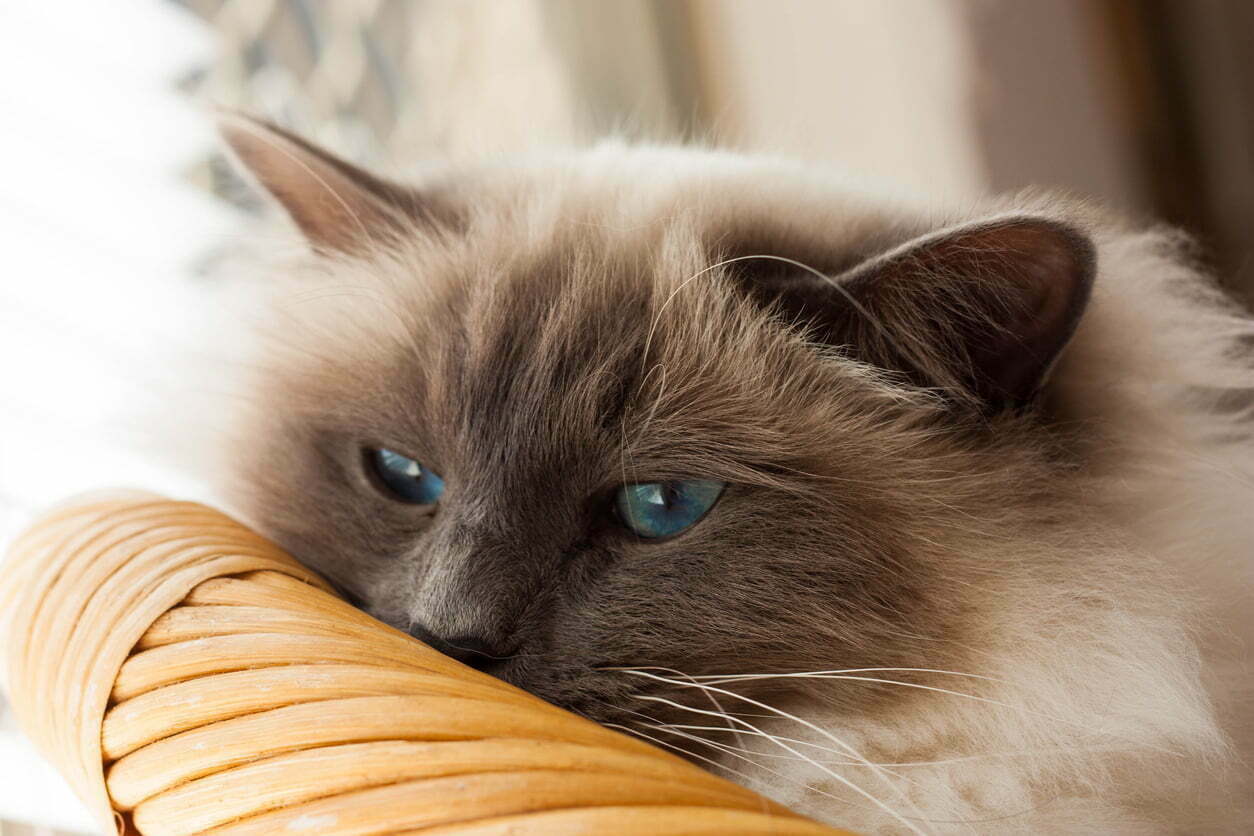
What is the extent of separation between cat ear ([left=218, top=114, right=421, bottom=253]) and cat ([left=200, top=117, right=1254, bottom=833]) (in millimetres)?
105

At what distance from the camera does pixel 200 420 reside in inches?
50.3

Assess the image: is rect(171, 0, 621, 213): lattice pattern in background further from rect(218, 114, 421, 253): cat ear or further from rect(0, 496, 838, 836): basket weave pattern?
rect(0, 496, 838, 836): basket weave pattern

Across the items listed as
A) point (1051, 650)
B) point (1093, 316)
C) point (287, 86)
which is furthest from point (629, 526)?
point (287, 86)

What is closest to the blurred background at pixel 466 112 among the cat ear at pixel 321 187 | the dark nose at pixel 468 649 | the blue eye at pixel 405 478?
the cat ear at pixel 321 187

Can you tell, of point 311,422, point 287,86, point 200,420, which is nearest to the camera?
point 311,422

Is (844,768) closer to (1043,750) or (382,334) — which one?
(1043,750)

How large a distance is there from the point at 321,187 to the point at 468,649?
1.84 ft

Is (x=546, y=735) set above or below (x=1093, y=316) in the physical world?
below

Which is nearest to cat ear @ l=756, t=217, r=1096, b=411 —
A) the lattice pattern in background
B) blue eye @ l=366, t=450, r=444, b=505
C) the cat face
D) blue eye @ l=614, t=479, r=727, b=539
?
the cat face

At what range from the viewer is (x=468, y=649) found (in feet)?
2.92

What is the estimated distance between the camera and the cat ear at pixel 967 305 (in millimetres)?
868

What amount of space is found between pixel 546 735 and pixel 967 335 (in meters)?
0.52

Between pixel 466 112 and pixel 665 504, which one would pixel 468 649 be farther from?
pixel 466 112

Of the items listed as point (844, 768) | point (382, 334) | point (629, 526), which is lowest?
point (844, 768)
